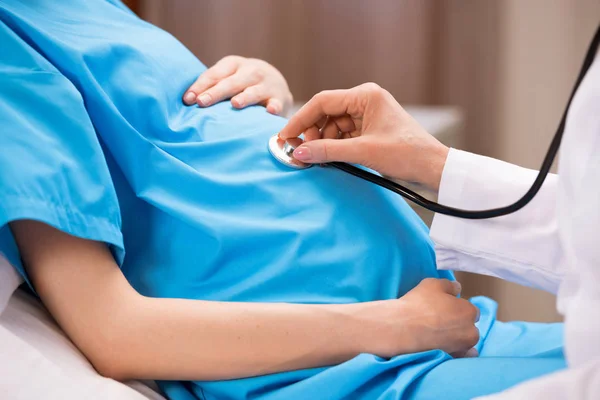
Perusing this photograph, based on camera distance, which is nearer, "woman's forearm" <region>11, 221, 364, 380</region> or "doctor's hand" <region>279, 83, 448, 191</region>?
"woman's forearm" <region>11, 221, 364, 380</region>

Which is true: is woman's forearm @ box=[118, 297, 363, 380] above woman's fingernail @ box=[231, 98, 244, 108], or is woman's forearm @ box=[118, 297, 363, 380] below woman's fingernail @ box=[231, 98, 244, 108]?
below

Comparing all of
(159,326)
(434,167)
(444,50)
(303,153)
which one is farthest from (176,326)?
(444,50)

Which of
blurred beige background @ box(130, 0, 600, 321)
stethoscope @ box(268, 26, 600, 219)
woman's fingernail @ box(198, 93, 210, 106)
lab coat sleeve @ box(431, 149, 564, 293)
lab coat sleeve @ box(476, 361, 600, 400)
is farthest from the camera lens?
blurred beige background @ box(130, 0, 600, 321)

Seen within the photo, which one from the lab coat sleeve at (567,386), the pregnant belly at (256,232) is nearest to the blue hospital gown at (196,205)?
the pregnant belly at (256,232)

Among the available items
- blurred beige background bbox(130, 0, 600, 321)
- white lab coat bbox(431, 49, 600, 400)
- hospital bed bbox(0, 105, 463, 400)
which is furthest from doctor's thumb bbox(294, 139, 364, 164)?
blurred beige background bbox(130, 0, 600, 321)

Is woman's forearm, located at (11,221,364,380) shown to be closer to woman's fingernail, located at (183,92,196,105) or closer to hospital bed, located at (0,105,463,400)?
hospital bed, located at (0,105,463,400)

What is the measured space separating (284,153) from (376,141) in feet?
0.42

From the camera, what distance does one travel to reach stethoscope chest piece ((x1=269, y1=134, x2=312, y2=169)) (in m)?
0.90

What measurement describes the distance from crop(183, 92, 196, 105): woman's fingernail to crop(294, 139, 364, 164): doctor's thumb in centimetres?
22

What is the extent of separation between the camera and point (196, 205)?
2.80ft

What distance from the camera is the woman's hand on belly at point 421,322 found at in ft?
2.55

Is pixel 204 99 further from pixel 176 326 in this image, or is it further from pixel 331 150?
pixel 176 326

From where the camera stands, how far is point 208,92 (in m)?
1.03

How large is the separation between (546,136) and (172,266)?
160 cm
